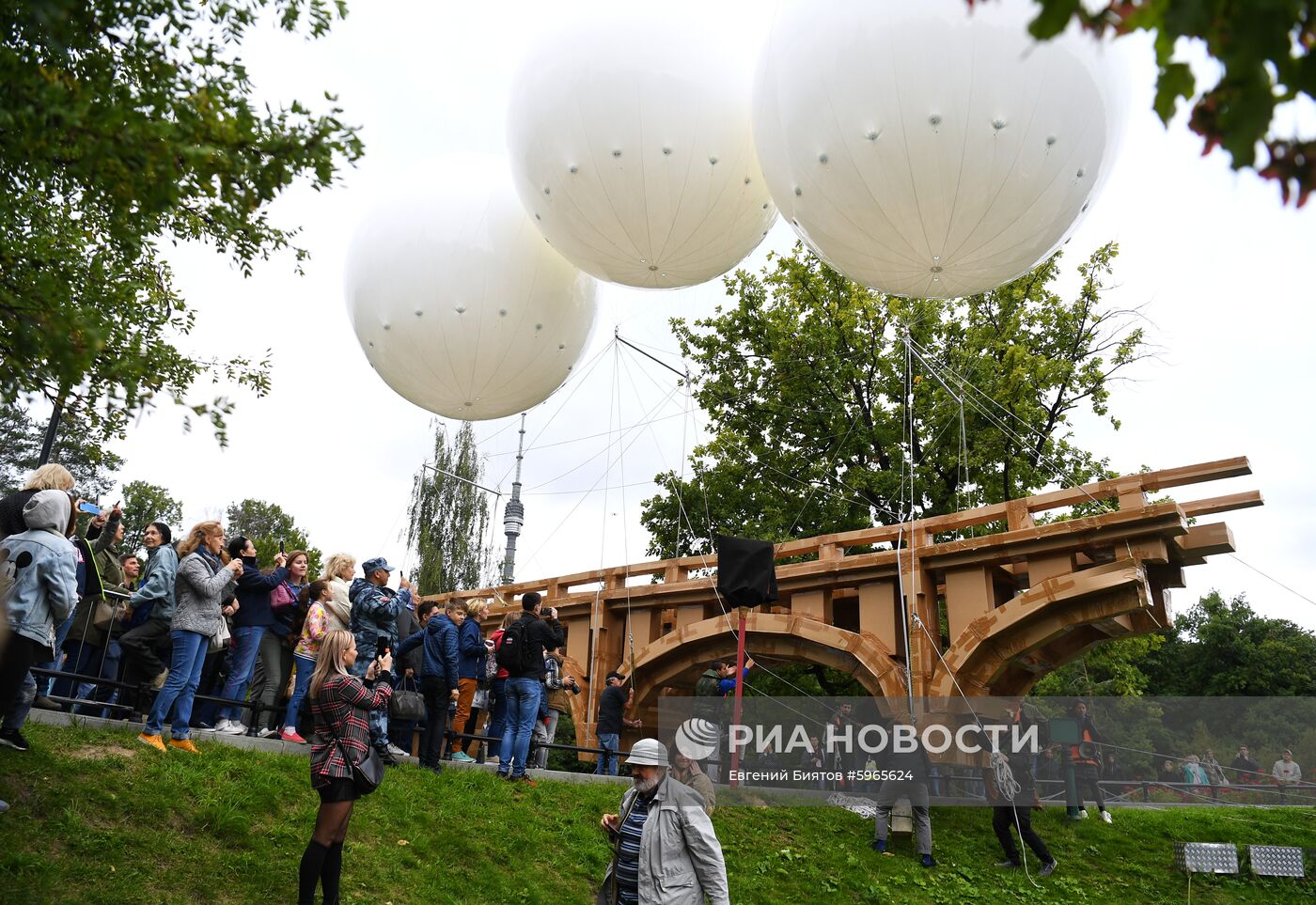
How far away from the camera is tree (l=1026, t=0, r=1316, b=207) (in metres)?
1.53

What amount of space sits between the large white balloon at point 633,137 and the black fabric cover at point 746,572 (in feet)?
13.9

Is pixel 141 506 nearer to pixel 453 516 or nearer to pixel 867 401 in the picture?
pixel 453 516

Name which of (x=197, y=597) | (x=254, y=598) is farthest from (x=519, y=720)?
(x=197, y=597)

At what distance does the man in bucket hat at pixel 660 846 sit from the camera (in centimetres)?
461

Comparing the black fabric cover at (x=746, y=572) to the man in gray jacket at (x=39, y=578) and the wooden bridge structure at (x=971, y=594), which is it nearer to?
the wooden bridge structure at (x=971, y=594)

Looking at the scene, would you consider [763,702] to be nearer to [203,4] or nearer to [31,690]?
[31,690]

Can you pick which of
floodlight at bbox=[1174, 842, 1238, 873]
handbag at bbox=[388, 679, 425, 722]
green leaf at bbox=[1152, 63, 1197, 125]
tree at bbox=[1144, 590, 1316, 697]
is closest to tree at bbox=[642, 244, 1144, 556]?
floodlight at bbox=[1174, 842, 1238, 873]

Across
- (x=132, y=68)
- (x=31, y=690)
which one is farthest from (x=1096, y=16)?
(x=31, y=690)

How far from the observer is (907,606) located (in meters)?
12.9

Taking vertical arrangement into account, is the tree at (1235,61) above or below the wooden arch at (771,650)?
below

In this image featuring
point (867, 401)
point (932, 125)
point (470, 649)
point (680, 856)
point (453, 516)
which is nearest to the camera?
point (680, 856)

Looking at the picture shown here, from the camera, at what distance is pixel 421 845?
7.13m

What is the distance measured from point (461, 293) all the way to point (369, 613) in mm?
3448

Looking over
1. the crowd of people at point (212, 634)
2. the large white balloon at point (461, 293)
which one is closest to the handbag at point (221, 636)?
the crowd of people at point (212, 634)
